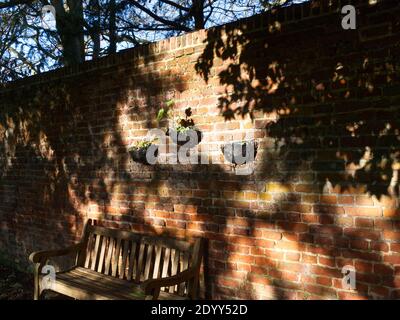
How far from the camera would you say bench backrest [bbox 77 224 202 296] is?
3.90 metres

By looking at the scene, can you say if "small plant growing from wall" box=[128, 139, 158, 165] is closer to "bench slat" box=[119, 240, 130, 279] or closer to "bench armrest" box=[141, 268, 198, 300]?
"bench slat" box=[119, 240, 130, 279]

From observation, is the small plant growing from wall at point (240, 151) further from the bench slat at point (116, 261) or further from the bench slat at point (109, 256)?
the bench slat at point (109, 256)

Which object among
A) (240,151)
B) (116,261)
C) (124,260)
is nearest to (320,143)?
(240,151)

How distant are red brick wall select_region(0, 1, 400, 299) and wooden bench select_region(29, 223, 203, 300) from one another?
0.55ft

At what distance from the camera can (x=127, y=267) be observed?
443cm

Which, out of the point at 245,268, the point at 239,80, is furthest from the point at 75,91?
the point at 245,268

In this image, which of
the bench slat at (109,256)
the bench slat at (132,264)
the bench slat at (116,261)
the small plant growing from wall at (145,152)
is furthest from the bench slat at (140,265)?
the small plant growing from wall at (145,152)

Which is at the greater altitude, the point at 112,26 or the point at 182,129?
the point at 112,26

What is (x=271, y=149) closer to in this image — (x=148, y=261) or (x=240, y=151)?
(x=240, y=151)

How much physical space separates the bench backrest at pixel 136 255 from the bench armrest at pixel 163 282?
0.12 meters

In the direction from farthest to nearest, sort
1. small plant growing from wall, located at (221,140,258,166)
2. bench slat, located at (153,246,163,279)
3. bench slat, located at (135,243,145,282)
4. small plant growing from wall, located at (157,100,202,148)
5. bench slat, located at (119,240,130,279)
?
bench slat, located at (119,240,130,279) → bench slat, located at (135,243,145,282) → bench slat, located at (153,246,163,279) → small plant growing from wall, located at (157,100,202,148) → small plant growing from wall, located at (221,140,258,166)

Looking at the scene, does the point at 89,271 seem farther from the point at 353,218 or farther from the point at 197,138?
the point at 353,218

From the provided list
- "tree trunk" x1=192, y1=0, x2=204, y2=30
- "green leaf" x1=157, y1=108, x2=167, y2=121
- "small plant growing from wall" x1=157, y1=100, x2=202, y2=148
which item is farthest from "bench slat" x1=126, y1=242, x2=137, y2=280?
"tree trunk" x1=192, y1=0, x2=204, y2=30

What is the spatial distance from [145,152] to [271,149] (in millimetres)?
1430
